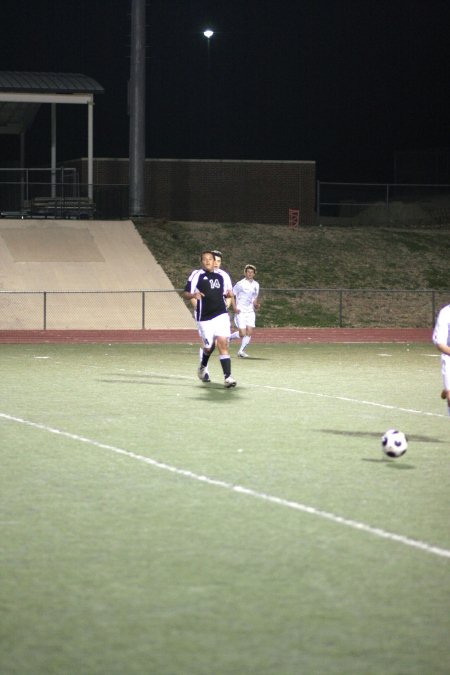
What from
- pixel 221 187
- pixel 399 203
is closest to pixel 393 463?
pixel 221 187

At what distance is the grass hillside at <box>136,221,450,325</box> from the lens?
117 feet

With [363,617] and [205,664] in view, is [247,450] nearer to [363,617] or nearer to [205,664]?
[363,617]

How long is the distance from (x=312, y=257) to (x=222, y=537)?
32.0m

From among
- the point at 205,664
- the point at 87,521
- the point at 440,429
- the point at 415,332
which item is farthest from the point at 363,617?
the point at 415,332

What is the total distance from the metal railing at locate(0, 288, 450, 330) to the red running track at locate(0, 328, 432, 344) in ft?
2.42

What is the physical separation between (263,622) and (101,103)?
54076 millimetres

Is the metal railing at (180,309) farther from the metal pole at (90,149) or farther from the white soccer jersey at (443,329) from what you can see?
the white soccer jersey at (443,329)

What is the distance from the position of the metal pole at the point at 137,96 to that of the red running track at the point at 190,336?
34.2 ft

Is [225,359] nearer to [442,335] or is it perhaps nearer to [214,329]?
[214,329]

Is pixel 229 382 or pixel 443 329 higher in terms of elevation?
pixel 443 329

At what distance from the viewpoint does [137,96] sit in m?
39.1

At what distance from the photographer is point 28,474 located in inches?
404

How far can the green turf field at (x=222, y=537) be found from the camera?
5.73 m

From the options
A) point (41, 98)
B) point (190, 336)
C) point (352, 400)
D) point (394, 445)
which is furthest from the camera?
point (41, 98)
